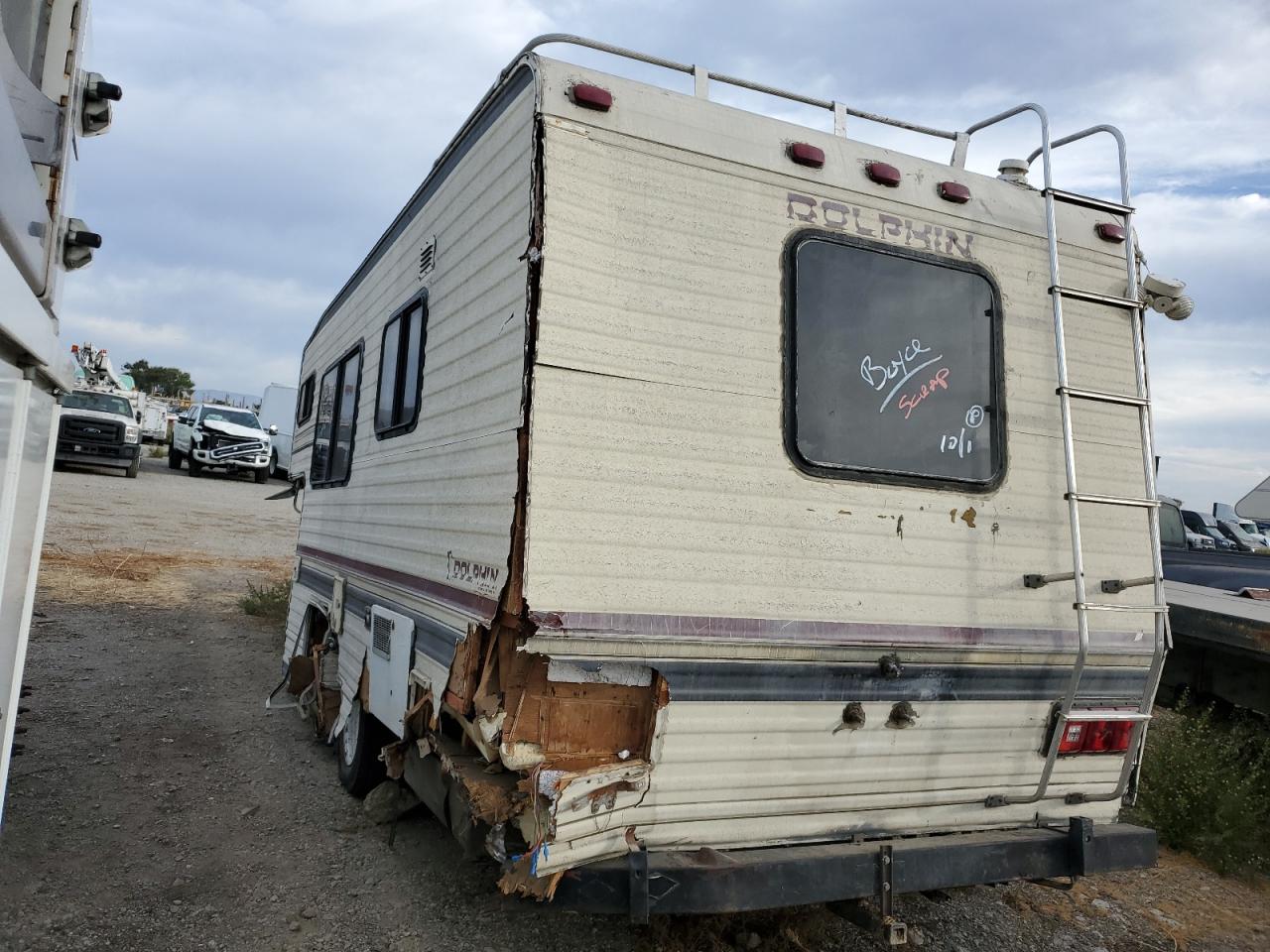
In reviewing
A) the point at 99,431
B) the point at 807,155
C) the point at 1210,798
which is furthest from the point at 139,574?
the point at 1210,798

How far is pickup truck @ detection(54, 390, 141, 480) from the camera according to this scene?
65.3ft

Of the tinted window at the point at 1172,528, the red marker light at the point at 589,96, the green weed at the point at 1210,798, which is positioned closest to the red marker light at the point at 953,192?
the red marker light at the point at 589,96

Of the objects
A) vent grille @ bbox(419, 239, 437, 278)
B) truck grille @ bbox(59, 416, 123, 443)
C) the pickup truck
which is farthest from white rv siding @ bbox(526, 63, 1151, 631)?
truck grille @ bbox(59, 416, 123, 443)

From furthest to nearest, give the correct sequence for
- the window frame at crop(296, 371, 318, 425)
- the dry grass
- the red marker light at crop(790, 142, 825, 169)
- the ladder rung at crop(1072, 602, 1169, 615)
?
1. the dry grass
2. the window frame at crop(296, 371, 318, 425)
3. the red marker light at crop(790, 142, 825, 169)
4. the ladder rung at crop(1072, 602, 1169, 615)

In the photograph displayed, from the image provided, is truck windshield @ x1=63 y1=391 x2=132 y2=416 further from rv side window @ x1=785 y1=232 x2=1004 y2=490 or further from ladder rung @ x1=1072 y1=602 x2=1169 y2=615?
ladder rung @ x1=1072 y1=602 x2=1169 y2=615

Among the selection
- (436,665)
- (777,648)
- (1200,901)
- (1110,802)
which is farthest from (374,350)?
(1200,901)

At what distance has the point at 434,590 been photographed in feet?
11.7

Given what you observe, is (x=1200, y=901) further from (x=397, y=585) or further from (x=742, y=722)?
(x=397, y=585)

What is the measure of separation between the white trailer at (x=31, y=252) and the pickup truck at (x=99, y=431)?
19.6m

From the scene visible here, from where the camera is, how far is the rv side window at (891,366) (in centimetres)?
320

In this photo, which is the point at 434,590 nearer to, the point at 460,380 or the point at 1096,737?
the point at 460,380

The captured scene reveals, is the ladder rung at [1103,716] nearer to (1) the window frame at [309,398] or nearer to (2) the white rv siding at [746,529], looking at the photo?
(2) the white rv siding at [746,529]

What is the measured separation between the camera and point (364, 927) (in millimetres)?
3656

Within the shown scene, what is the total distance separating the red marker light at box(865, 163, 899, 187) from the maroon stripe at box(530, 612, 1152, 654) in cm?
158
